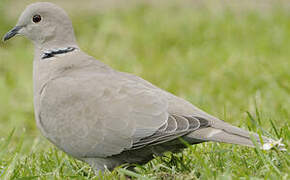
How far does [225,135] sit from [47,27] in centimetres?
185

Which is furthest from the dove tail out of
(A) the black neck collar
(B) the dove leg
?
(A) the black neck collar

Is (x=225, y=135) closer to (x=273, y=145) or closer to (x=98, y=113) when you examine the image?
(x=273, y=145)

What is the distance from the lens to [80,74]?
4.18 m

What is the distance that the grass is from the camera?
12.8 feet

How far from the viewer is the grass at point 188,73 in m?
3.91

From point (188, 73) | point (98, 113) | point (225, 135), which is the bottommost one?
point (188, 73)

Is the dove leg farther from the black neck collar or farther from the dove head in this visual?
the dove head

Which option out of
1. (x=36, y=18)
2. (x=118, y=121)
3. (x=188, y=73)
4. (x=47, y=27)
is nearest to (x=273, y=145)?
(x=118, y=121)

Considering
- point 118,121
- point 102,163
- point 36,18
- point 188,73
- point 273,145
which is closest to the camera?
point 273,145

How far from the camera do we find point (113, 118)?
12.4 ft

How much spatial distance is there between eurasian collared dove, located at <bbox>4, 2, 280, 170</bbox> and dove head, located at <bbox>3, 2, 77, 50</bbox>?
1.17 ft

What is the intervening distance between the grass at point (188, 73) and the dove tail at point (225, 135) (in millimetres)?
116

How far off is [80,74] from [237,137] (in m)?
1.25

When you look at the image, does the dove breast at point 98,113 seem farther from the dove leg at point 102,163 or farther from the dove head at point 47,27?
the dove head at point 47,27
